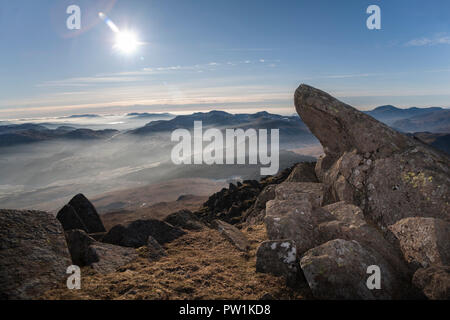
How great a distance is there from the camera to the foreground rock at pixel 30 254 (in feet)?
23.1

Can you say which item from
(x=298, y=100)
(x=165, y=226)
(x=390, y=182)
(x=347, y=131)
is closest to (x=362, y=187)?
(x=390, y=182)

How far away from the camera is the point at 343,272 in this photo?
7.42 metres

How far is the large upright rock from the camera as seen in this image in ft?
35.8

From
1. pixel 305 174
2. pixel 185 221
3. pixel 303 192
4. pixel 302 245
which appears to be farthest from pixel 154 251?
pixel 305 174

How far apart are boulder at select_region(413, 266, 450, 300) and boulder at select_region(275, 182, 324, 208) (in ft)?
16.0

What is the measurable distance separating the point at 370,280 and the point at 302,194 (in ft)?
19.2

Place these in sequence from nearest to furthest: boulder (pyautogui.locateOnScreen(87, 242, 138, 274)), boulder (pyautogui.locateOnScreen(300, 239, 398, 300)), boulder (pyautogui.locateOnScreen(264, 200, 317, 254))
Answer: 1. boulder (pyautogui.locateOnScreen(300, 239, 398, 300))
2. boulder (pyautogui.locateOnScreen(87, 242, 138, 274))
3. boulder (pyautogui.locateOnScreen(264, 200, 317, 254))

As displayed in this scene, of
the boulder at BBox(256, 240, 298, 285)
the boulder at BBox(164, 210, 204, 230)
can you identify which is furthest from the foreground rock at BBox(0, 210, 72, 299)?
the boulder at BBox(164, 210, 204, 230)

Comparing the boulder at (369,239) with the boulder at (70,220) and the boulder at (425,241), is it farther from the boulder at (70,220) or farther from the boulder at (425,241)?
the boulder at (70,220)

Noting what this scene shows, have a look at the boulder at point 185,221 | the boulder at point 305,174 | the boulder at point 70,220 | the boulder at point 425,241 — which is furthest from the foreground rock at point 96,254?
the boulder at point 305,174

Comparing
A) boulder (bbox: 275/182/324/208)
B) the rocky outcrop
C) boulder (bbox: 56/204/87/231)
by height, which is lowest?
the rocky outcrop

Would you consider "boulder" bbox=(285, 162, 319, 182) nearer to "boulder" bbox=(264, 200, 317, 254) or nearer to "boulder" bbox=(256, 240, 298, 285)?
"boulder" bbox=(264, 200, 317, 254)

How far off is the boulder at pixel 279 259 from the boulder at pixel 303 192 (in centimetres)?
403

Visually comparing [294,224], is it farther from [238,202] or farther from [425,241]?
[238,202]
